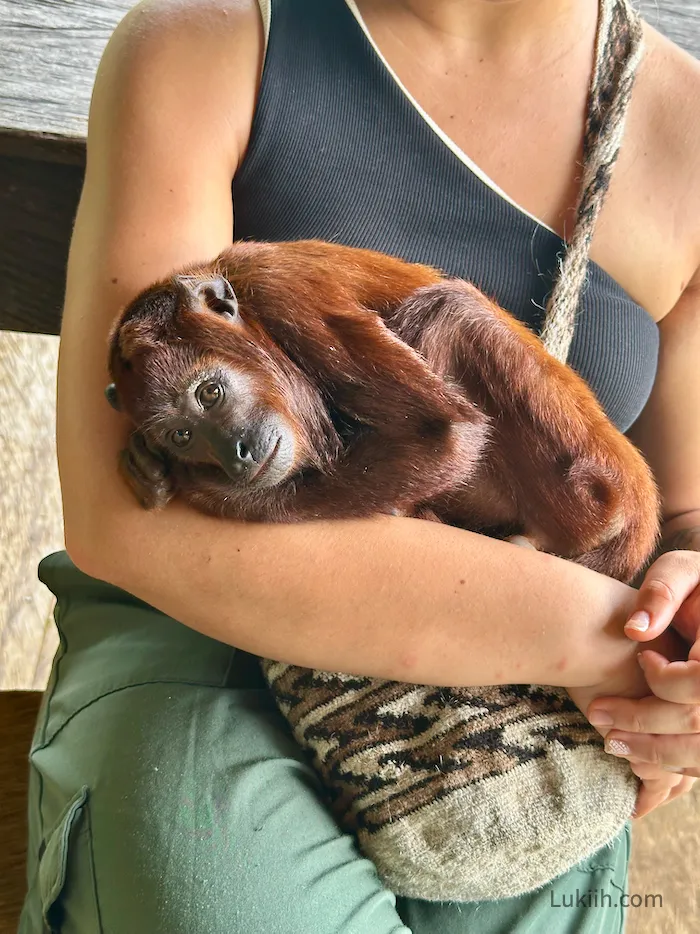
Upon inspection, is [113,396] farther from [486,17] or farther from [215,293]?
[486,17]

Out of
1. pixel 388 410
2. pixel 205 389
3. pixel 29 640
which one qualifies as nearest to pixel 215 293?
pixel 205 389

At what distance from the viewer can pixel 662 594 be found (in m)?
0.85

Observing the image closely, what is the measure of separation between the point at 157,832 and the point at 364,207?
2.41 ft

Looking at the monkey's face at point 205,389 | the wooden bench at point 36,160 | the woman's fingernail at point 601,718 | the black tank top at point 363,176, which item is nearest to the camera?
the monkey's face at point 205,389

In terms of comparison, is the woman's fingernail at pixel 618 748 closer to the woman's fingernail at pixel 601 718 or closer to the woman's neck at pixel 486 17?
the woman's fingernail at pixel 601 718

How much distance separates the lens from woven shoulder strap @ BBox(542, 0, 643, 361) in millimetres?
927

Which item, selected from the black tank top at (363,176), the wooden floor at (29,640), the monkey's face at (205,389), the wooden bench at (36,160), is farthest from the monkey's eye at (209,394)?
the wooden floor at (29,640)

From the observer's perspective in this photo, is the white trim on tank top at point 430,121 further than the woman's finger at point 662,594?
Yes

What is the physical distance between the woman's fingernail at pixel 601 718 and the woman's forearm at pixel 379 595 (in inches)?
1.3

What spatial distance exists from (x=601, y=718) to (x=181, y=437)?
523mm

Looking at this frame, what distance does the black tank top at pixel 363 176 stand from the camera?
3.14 ft

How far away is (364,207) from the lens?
3.18 ft

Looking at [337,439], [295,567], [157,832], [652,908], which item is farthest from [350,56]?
[652,908]

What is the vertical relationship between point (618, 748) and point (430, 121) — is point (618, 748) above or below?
below
